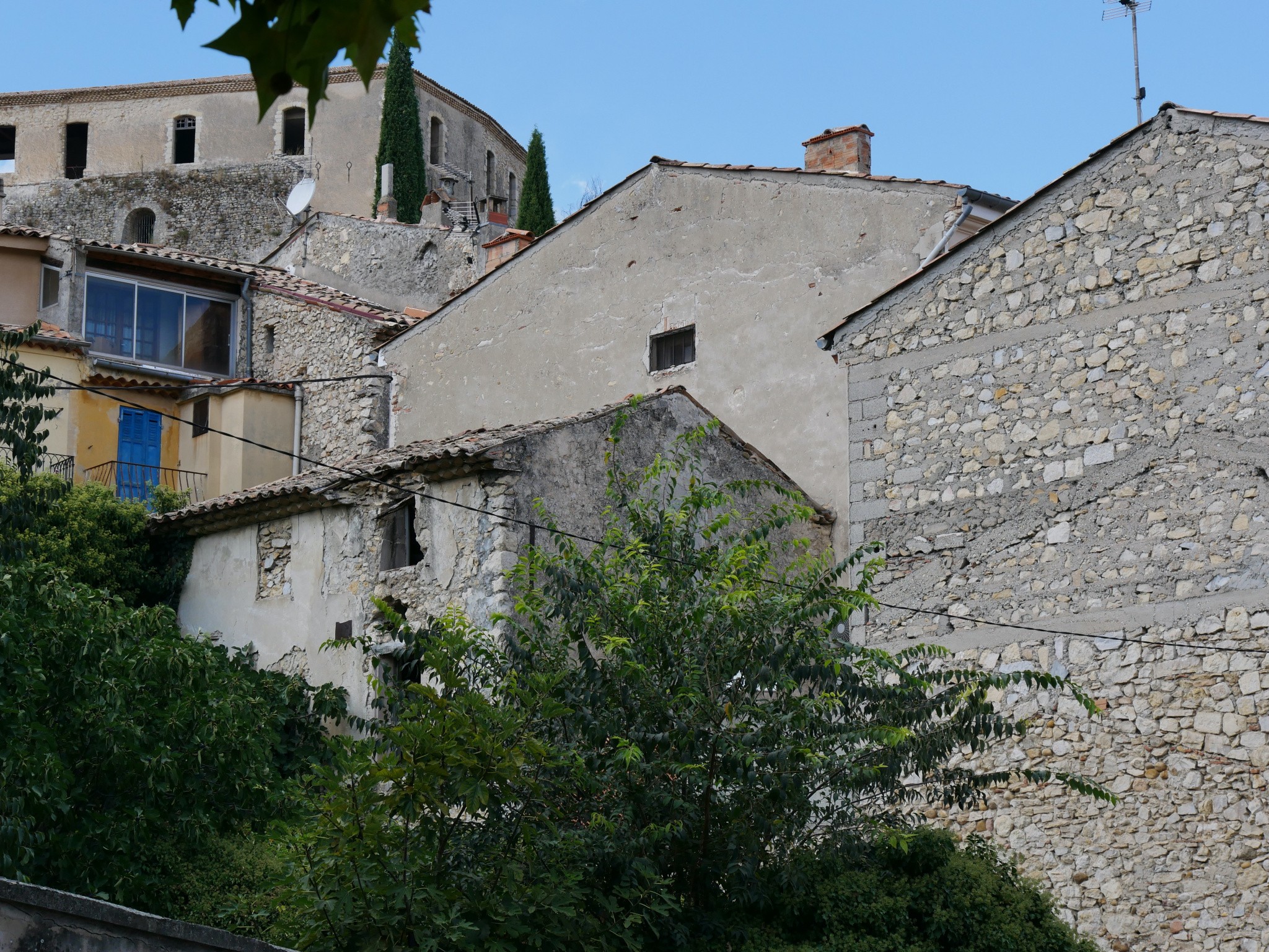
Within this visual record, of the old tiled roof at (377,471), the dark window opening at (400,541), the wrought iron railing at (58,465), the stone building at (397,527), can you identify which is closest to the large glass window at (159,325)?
the wrought iron railing at (58,465)

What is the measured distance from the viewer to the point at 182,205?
4466 centimetres

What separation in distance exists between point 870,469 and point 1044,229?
2362 millimetres

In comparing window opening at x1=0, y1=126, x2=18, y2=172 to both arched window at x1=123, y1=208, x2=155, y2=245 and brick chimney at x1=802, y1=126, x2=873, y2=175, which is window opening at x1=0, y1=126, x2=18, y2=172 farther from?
brick chimney at x1=802, y1=126, x2=873, y2=175

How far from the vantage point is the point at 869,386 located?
1347cm

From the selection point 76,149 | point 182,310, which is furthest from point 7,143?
point 182,310

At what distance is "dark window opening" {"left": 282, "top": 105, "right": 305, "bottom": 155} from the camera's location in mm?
45656

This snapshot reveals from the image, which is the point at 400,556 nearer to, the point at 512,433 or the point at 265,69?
the point at 512,433

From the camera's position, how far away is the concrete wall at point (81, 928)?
18.3ft

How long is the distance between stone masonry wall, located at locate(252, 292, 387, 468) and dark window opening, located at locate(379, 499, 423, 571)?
15.7ft

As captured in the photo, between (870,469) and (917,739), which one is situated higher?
(870,469)

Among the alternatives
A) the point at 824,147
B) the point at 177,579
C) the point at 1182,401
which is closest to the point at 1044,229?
the point at 1182,401

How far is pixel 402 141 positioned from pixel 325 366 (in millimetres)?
19448

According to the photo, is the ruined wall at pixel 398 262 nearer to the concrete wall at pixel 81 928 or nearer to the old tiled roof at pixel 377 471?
the old tiled roof at pixel 377 471

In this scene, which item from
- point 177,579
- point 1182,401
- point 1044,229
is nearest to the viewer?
point 1182,401
